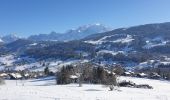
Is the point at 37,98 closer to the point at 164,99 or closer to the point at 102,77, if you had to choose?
the point at 164,99

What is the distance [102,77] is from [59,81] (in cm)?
2082

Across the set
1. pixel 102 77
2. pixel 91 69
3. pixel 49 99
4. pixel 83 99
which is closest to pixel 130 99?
pixel 83 99

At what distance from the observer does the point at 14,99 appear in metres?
51.7

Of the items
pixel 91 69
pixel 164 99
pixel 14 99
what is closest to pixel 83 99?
pixel 14 99

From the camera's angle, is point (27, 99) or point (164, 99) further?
point (164, 99)

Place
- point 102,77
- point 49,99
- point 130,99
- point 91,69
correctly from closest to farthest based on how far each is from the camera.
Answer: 1. point 49,99
2. point 130,99
3. point 102,77
4. point 91,69

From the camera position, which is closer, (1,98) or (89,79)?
(1,98)

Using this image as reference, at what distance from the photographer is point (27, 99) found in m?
53.0

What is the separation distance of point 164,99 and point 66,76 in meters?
104

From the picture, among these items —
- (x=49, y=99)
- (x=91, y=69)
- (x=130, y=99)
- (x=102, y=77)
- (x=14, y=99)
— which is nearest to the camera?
(x=14, y=99)

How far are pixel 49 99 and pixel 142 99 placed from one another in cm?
1964

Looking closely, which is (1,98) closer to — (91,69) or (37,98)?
(37,98)

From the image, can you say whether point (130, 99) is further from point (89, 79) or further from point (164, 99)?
point (89, 79)

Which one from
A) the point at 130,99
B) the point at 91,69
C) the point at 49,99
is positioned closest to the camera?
the point at 49,99
